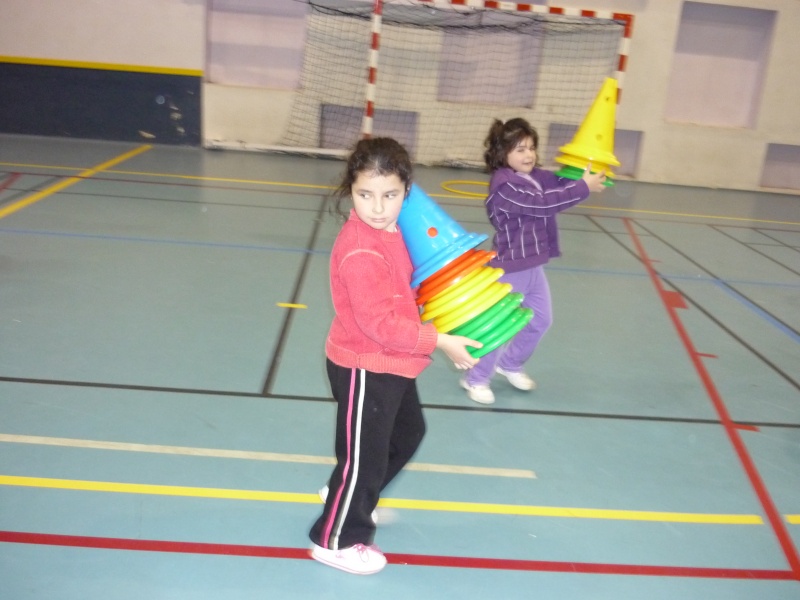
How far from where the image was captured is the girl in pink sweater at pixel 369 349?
1.71m

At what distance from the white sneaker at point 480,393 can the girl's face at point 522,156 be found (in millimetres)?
911

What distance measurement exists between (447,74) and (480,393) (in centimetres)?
795

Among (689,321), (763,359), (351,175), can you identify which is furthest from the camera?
(689,321)

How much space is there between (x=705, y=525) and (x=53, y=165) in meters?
7.19

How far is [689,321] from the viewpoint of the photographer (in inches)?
165

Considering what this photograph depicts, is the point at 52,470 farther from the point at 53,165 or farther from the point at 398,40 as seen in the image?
the point at 398,40

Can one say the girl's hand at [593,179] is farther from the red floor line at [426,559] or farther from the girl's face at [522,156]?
the red floor line at [426,559]

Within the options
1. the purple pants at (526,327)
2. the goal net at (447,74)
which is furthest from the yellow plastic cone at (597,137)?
the goal net at (447,74)

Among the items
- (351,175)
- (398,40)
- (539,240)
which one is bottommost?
(539,240)

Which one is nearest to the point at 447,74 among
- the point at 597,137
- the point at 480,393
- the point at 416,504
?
the point at 597,137

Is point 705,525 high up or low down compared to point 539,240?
down

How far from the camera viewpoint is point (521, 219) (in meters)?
2.91

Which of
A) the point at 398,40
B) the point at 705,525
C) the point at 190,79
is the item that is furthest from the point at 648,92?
the point at 705,525

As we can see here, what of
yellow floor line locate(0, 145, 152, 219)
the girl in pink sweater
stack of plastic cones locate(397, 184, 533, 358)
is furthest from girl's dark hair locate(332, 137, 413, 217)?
yellow floor line locate(0, 145, 152, 219)
